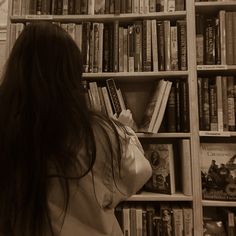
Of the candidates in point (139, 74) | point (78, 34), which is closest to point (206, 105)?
point (139, 74)

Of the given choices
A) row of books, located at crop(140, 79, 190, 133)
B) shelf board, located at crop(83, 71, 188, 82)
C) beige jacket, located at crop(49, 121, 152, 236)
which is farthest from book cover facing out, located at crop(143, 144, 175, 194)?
beige jacket, located at crop(49, 121, 152, 236)

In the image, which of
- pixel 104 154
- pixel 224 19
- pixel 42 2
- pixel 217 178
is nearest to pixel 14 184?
pixel 104 154

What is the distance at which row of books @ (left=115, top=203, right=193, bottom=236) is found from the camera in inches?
51.1

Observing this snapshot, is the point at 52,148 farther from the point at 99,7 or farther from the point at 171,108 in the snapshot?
the point at 99,7

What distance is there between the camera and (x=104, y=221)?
754mm

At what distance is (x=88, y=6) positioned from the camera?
146 cm

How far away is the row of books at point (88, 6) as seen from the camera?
144 centimetres

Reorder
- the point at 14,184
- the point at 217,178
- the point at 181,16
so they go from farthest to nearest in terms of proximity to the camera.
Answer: the point at 181,16
the point at 217,178
the point at 14,184

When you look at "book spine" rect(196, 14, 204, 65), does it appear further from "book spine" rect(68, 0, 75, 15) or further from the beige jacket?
the beige jacket

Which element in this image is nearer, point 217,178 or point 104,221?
point 104,221

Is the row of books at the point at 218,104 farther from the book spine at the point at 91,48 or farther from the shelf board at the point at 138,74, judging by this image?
the book spine at the point at 91,48

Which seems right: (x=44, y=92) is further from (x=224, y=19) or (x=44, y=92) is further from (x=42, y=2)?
(x=224, y=19)

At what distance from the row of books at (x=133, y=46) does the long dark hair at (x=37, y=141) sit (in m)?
0.69

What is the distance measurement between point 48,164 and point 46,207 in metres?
0.10
